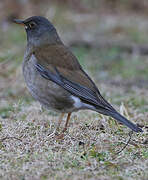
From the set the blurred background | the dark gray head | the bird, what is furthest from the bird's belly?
the blurred background

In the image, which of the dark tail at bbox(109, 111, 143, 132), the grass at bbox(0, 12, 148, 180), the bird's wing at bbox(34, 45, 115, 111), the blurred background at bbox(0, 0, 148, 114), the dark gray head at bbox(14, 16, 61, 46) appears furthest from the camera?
the blurred background at bbox(0, 0, 148, 114)

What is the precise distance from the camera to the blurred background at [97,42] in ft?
28.5

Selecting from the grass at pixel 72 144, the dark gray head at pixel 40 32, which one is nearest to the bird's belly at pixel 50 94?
the grass at pixel 72 144

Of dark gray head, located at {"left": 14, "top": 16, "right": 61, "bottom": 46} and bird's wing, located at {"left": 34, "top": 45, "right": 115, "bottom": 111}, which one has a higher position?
dark gray head, located at {"left": 14, "top": 16, "right": 61, "bottom": 46}

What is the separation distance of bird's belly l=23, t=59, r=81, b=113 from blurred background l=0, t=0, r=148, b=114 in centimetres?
159

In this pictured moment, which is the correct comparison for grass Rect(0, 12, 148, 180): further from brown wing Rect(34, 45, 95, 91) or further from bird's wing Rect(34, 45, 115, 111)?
brown wing Rect(34, 45, 95, 91)

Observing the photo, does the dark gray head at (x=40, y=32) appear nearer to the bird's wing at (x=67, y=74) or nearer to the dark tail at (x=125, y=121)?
the bird's wing at (x=67, y=74)

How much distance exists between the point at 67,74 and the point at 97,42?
669 centimetres

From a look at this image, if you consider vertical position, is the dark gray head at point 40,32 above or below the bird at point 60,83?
above

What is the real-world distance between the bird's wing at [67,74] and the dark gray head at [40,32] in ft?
1.01

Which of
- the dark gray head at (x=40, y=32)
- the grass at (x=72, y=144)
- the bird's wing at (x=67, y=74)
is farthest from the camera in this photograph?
the dark gray head at (x=40, y=32)

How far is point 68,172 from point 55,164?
22 centimetres

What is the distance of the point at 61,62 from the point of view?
566 centimetres

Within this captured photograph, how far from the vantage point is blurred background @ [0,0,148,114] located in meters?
8.67
